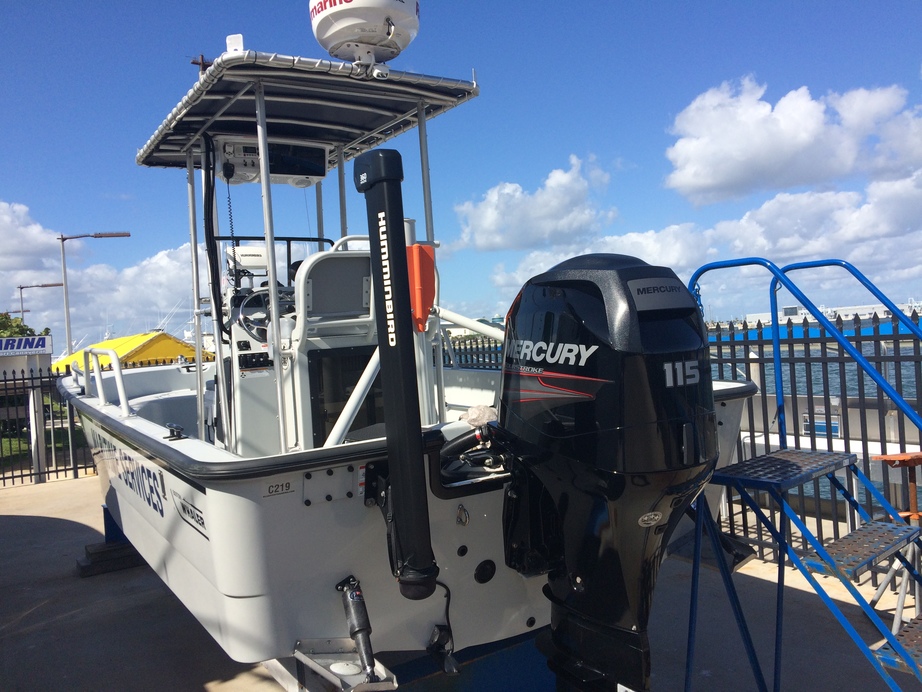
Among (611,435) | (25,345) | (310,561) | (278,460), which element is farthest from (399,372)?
(25,345)

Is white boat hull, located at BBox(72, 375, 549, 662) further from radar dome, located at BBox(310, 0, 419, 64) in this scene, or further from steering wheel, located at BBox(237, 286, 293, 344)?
radar dome, located at BBox(310, 0, 419, 64)

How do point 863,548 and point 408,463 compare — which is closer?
point 408,463

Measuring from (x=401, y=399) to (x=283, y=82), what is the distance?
1807 mm

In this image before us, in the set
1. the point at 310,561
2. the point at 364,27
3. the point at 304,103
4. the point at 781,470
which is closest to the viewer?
the point at 310,561

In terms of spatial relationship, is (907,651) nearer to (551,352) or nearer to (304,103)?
(551,352)

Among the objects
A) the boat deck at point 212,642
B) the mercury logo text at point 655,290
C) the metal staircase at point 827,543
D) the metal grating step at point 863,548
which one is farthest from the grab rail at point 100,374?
the metal grating step at point 863,548

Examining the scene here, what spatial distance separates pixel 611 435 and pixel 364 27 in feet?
7.07

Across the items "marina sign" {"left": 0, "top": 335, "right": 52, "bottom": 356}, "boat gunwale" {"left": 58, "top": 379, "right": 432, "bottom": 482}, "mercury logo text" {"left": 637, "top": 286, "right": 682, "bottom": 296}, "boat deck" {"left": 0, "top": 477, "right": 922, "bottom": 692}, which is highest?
"marina sign" {"left": 0, "top": 335, "right": 52, "bottom": 356}

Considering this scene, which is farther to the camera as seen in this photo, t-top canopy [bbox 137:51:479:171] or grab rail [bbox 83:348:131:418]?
grab rail [bbox 83:348:131:418]

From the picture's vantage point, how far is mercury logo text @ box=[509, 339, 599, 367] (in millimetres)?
2238

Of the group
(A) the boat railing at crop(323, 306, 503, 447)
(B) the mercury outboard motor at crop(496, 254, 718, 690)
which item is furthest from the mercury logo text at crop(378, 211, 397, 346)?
(B) the mercury outboard motor at crop(496, 254, 718, 690)

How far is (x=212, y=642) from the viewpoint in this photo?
4121 millimetres

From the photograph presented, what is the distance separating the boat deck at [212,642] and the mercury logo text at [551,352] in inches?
55.4

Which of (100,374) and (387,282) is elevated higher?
(387,282)
